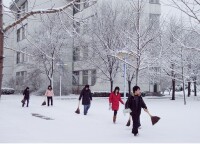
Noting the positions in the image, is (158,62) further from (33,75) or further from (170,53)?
(33,75)

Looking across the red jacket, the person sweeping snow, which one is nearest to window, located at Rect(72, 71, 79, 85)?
the red jacket

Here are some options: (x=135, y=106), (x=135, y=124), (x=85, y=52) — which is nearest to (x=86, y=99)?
(x=135, y=106)

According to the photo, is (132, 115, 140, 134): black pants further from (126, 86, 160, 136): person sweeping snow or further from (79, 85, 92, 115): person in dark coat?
(79, 85, 92, 115): person in dark coat

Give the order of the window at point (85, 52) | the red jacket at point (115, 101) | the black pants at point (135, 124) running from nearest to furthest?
1. the black pants at point (135, 124)
2. the red jacket at point (115, 101)
3. the window at point (85, 52)

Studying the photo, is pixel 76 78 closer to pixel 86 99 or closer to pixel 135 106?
pixel 86 99

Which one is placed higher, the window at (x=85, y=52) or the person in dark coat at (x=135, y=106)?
the window at (x=85, y=52)

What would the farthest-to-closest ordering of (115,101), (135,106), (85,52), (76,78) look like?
(76,78), (85,52), (115,101), (135,106)

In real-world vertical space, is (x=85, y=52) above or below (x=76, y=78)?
above

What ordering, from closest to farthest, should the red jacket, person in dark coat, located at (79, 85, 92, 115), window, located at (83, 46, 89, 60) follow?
1. the red jacket
2. person in dark coat, located at (79, 85, 92, 115)
3. window, located at (83, 46, 89, 60)

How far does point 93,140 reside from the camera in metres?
10.6

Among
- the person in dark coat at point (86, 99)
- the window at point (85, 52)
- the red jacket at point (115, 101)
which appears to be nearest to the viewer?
the red jacket at point (115, 101)

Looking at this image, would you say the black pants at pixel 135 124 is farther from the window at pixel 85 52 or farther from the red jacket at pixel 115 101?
the window at pixel 85 52

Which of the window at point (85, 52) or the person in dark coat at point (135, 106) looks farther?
the window at point (85, 52)

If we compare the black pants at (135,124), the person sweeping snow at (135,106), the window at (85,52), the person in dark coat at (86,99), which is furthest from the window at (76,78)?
the black pants at (135,124)
